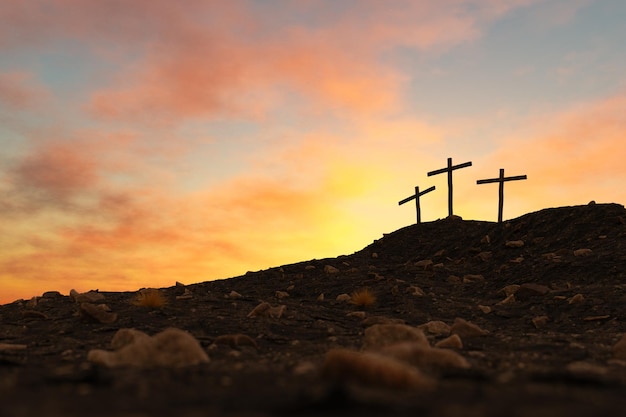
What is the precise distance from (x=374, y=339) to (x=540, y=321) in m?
5.42

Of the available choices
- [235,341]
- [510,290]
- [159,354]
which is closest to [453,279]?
[510,290]

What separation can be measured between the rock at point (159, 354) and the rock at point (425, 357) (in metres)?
1.88

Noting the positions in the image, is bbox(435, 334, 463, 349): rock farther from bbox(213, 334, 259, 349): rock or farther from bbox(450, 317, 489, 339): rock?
bbox(213, 334, 259, 349): rock

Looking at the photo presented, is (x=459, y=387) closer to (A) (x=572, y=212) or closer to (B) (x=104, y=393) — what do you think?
(B) (x=104, y=393)

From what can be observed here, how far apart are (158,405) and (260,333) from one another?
214 inches

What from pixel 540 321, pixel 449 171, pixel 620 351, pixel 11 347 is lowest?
pixel 11 347

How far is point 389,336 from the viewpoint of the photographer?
22.6 ft

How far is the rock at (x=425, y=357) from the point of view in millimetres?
4954

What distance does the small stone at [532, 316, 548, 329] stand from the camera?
1080 centimetres

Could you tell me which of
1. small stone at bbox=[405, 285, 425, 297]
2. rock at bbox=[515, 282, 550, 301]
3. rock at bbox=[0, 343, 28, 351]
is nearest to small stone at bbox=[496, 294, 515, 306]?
rock at bbox=[515, 282, 550, 301]

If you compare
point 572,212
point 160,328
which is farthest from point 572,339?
point 572,212

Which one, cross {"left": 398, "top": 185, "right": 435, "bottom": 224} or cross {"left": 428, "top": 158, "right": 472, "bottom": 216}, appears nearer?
cross {"left": 428, "top": 158, "right": 472, "bottom": 216}

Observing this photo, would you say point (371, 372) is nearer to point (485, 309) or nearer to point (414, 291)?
point (485, 309)

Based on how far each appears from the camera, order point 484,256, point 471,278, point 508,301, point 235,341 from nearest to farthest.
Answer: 1. point 235,341
2. point 508,301
3. point 471,278
4. point 484,256
